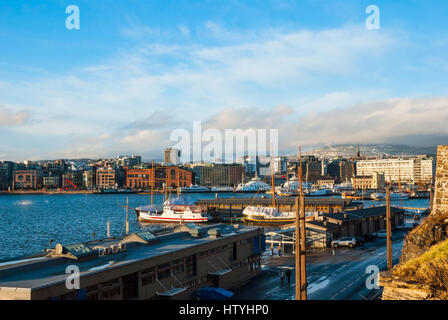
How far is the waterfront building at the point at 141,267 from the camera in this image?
12.6 meters

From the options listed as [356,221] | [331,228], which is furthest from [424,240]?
[356,221]

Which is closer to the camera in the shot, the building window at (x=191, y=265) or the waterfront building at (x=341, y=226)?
the building window at (x=191, y=265)

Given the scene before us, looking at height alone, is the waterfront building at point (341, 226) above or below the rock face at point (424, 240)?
below

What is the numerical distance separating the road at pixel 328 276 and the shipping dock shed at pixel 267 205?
104 ft

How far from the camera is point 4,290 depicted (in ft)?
Answer: 38.0

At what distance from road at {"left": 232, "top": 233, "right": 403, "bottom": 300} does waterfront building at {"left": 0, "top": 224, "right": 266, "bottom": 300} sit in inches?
54.9

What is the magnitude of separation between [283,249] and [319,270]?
8.15m

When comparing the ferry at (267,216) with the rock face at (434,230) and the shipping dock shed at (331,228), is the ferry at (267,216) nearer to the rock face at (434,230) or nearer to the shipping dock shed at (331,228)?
the shipping dock shed at (331,228)

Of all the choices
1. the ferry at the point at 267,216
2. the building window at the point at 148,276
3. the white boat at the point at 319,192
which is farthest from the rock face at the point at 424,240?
the white boat at the point at 319,192

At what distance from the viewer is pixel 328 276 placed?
79.4ft

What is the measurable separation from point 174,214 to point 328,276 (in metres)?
48.6

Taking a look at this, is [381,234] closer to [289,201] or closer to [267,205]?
[267,205]

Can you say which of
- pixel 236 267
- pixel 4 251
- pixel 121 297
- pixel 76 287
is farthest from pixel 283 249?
pixel 4 251

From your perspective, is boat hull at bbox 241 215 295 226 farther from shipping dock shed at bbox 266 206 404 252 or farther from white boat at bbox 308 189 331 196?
white boat at bbox 308 189 331 196
